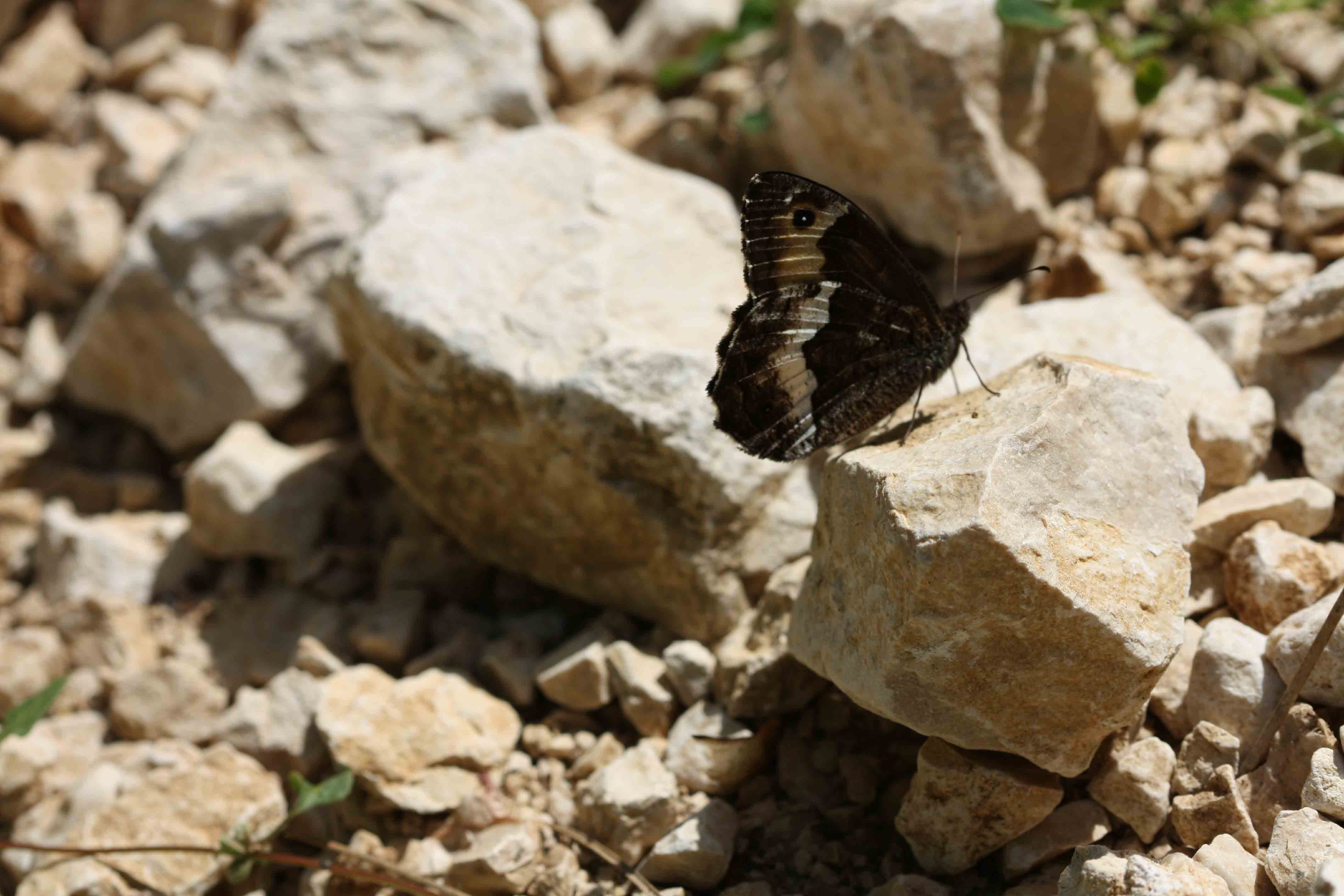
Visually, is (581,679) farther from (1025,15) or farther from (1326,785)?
(1025,15)

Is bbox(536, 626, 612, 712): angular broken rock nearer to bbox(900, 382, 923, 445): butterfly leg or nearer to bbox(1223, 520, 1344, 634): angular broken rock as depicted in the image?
bbox(900, 382, 923, 445): butterfly leg

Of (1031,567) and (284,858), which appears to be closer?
(1031,567)

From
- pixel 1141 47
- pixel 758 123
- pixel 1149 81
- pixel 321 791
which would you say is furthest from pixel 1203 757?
pixel 758 123

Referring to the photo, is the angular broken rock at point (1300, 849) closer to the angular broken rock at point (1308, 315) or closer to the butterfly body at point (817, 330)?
the butterfly body at point (817, 330)

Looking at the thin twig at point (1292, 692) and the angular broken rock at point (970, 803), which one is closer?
the thin twig at point (1292, 692)

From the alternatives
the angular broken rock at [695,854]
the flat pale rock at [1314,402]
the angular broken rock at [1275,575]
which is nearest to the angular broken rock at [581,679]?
the angular broken rock at [695,854]

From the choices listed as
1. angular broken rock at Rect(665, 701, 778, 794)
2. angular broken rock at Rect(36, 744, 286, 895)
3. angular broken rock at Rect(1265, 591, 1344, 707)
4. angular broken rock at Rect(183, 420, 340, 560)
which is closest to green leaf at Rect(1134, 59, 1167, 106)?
angular broken rock at Rect(1265, 591, 1344, 707)

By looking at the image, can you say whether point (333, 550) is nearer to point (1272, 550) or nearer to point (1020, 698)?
point (1020, 698)

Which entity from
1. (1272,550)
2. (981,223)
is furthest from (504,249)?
(1272,550)
